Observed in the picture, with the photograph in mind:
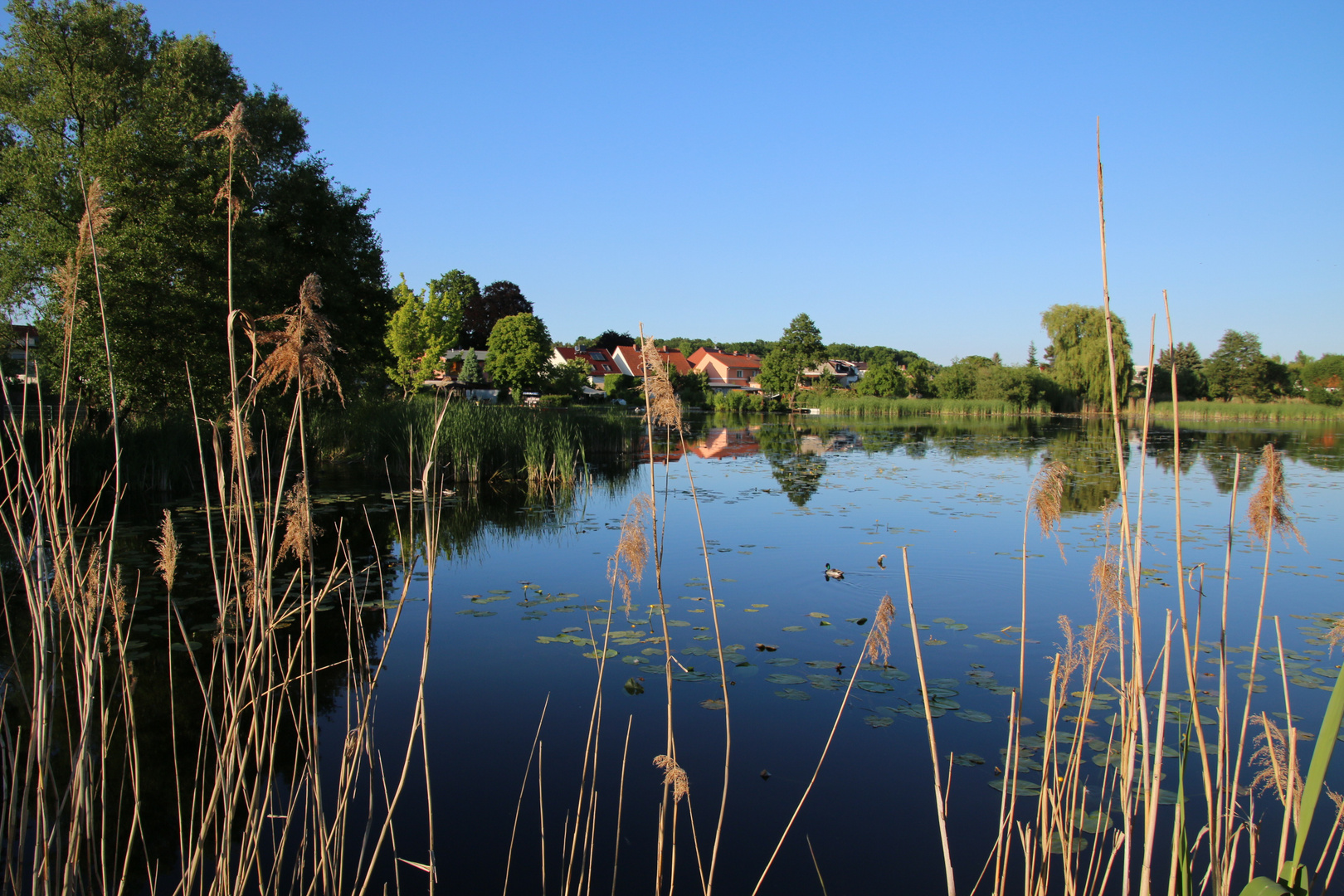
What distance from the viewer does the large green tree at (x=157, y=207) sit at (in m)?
11.8

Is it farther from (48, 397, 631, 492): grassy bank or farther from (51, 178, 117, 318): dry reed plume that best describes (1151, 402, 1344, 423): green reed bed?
(51, 178, 117, 318): dry reed plume

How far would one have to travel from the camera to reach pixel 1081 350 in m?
42.6

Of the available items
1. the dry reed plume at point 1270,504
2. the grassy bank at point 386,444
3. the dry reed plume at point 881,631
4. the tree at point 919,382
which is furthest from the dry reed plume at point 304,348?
the tree at point 919,382

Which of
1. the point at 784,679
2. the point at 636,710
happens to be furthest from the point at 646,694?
the point at 784,679

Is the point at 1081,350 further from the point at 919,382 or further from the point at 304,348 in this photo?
the point at 304,348

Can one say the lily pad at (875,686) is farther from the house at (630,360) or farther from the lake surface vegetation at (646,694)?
the house at (630,360)

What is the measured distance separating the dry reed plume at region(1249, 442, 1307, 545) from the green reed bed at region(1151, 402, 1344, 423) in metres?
38.8

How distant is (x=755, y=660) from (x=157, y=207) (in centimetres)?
1235

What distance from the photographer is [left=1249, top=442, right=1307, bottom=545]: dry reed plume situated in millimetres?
1905

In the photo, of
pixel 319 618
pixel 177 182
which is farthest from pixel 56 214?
pixel 319 618

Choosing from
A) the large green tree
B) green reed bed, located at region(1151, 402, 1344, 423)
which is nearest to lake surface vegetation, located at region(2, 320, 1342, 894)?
the large green tree

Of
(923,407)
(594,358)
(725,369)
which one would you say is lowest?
(923,407)

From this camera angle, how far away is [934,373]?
59281 mm

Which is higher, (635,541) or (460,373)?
(460,373)
